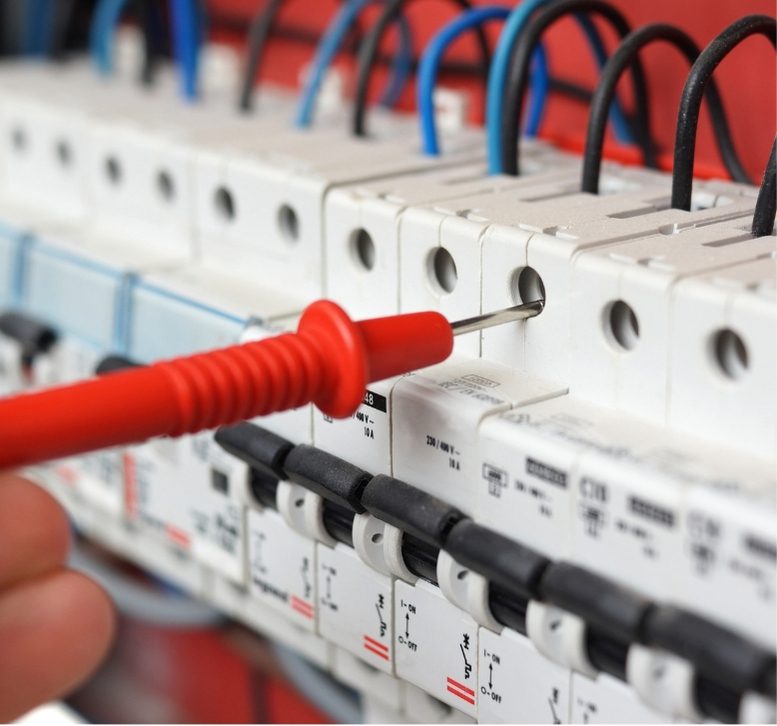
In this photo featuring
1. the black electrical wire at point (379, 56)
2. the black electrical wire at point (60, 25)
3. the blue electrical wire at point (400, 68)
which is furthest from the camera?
the black electrical wire at point (60, 25)

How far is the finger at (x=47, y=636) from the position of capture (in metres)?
0.64

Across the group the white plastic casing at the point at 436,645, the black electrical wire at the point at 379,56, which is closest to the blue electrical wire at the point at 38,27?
the black electrical wire at the point at 379,56

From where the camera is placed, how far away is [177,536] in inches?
35.1

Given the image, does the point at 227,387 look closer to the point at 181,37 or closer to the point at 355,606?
the point at 355,606

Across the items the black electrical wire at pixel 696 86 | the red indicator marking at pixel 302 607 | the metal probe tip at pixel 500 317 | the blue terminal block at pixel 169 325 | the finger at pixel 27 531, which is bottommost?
the red indicator marking at pixel 302 607

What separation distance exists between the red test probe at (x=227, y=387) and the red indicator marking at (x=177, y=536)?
0.30 meters

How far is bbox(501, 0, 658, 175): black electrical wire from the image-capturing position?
79cm

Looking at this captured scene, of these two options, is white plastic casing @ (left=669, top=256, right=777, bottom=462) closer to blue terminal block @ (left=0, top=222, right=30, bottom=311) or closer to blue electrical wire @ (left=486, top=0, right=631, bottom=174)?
blue electrical wire @ (left=486, top=0, right=631, bottom=174)

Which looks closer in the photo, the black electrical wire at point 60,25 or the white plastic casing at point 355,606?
the white plastic casing at point 355,606

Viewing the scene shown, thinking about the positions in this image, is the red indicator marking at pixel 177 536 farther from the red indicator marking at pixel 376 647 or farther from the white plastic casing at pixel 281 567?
the red indicator marking at pixel 376 647

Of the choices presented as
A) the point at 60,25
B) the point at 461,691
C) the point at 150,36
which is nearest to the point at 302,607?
the point at 461,691

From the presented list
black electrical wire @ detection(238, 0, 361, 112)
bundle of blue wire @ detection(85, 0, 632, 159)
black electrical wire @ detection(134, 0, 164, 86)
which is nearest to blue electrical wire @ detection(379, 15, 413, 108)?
bundle of blue wire @ detection(85, 0, 632, 159)

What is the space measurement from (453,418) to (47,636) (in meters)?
0.23

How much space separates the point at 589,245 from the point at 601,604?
0.18 meters
